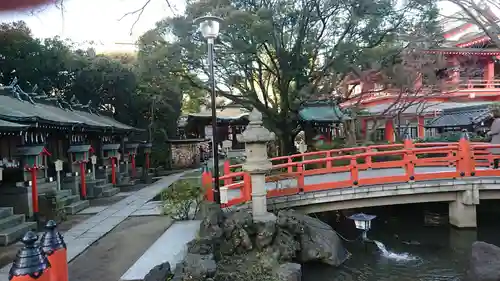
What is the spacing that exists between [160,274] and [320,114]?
18918mm

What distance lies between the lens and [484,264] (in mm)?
6934

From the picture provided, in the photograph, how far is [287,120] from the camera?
17.1 metres

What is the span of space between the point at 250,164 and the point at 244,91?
1031cm

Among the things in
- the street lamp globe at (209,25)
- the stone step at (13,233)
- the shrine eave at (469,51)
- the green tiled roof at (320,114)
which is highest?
the shrine eave at (469,51)

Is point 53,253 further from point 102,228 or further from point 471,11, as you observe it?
point 471,11

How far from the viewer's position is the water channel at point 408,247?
786 centimetres

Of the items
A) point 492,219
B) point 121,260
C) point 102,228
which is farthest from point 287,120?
point 121,260

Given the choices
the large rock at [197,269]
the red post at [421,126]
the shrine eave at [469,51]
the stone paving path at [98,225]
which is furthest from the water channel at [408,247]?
the shrine eave at [469,51]

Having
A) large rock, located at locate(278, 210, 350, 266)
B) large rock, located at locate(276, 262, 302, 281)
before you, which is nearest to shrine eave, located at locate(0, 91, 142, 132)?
large rock, located at locate(278, 210, 350, 266)

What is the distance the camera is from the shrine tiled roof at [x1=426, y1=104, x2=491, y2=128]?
17.7 meters

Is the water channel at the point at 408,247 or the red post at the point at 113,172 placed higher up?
the red post at the point at 113,172

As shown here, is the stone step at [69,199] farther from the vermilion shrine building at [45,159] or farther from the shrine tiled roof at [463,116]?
the shrine tiled roof at [463,116]

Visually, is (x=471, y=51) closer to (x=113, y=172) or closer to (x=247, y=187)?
(x=247, y=187)

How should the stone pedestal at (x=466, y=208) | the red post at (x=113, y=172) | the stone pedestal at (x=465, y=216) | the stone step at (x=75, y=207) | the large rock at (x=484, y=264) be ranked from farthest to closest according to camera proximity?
the red post at (x=113, y=172) < the stone step at (x=75, y=207) < the stone pedestal at (x=465, y=216) < the stone pedestal at (x=466, y=208) < the large rock at (x=484, y=264)
